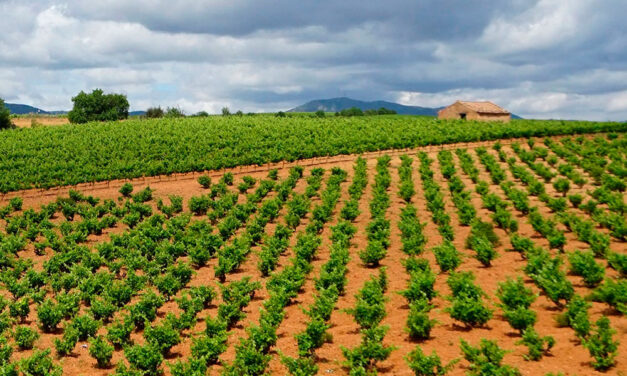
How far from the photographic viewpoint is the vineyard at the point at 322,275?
1355cm

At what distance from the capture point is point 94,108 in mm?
104500

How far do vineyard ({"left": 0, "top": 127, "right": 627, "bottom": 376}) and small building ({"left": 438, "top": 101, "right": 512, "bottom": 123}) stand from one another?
38.9 m

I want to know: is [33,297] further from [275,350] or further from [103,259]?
[275,350]

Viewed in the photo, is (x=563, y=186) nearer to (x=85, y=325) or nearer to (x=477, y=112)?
(x=85, y=325)

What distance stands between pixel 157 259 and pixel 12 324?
6542 millimetres

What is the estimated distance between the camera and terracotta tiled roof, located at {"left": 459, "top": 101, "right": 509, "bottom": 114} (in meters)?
86.0

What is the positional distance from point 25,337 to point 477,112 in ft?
261

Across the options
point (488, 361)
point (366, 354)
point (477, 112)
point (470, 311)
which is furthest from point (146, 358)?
point (477, 112)

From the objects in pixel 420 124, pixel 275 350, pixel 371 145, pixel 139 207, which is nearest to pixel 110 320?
pixel 275 350

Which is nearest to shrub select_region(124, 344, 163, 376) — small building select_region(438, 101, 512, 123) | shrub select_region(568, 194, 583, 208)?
shrub select_region(568, 194, 583, 208)

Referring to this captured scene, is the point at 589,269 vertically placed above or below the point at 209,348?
above

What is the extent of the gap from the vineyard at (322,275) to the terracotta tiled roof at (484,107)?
1564 inches

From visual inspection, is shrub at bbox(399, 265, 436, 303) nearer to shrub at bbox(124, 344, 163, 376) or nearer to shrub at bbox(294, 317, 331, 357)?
shrub at bbox(294, 317, 331, 357)

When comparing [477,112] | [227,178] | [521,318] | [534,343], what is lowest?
[534,343]
